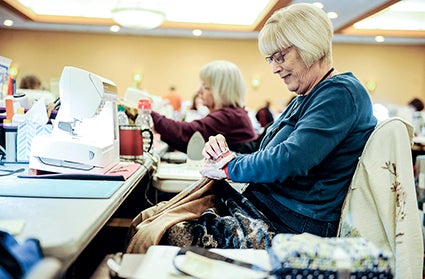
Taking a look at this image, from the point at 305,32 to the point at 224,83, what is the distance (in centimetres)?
129

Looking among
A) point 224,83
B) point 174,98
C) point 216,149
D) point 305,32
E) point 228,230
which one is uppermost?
point 305,32

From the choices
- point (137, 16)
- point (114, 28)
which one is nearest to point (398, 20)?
point (137, 16)

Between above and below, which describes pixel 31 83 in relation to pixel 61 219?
above

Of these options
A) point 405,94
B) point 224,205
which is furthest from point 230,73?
point 405,94

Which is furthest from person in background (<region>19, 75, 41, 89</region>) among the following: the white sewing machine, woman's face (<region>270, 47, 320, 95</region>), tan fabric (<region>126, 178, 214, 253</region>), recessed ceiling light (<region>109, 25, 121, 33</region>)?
woman's face (<region>270, 47, 320, 95</region>)

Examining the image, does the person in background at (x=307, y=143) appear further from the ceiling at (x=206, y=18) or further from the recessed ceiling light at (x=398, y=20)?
the recessed ceiling light at (x=398, y=20)

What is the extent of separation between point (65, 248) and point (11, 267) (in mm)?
89

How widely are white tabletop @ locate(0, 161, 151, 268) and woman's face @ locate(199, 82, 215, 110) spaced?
1543 mm

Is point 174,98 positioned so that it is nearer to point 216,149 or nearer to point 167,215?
point 216,149

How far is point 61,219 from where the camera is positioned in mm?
923

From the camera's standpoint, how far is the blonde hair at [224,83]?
266 centimetres

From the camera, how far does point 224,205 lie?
4.85 feet

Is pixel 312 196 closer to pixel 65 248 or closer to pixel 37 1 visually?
pixel 65 248

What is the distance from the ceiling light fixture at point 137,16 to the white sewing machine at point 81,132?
3.80 m
